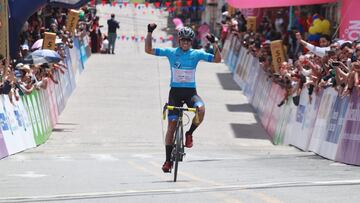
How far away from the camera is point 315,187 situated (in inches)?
453

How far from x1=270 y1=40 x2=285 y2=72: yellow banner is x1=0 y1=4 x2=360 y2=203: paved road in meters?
1.81

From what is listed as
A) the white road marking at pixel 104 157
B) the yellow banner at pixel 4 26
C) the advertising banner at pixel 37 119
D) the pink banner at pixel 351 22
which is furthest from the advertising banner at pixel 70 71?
the white road marking at pixel 104 157

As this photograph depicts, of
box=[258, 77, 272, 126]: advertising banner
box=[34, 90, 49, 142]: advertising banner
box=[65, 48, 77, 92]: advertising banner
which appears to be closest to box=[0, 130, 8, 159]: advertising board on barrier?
box=[34, 90, 49, 142]: advertising banner

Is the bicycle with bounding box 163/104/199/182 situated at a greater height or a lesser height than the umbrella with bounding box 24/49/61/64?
greater

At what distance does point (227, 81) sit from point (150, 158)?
61.9ft

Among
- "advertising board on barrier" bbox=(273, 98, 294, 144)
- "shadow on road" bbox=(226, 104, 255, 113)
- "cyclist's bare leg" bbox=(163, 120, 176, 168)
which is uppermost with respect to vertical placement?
"cyclist's bare leg" bbox=(163, 120, 176, 168)

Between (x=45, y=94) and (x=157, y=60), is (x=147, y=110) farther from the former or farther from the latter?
(x=157, y=60)

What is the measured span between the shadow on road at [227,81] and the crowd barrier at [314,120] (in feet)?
16.9

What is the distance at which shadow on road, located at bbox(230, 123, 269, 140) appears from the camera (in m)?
24.7

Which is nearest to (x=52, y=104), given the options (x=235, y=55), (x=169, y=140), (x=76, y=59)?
(x=76, y=59)

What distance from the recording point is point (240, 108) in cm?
3017

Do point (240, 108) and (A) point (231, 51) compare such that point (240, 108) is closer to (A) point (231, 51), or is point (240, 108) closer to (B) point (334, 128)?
(A) point (231, 51)

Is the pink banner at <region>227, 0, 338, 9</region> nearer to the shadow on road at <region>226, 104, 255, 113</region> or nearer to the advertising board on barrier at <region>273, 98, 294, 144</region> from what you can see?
the shadow on road at <region>226, 104, 255, 113</region>

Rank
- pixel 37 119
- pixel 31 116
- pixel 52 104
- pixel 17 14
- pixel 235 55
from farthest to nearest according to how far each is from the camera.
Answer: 1. pixel 235 55
2. pixel 17 14
3. pixel 52 104
4. pixel 37 119
5. pixel 31 116
